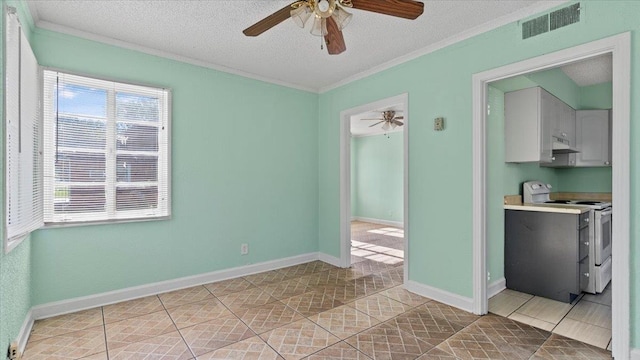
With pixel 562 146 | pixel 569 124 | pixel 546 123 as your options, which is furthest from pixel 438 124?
pixel 569 124

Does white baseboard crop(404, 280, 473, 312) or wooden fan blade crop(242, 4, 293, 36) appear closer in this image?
wooden fan blade crop(242, 4, 293, 36)

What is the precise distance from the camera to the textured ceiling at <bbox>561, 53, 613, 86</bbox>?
3.85 m

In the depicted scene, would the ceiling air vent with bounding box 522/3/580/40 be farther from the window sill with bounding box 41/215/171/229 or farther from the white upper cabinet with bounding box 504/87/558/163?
the window sill with bounding box 41/215/171/229

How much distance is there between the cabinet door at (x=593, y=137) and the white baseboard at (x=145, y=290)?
174 inches

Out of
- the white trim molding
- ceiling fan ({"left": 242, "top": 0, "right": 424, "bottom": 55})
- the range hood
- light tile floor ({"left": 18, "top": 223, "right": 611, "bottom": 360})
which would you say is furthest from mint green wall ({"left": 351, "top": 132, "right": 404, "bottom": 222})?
the white trim molding

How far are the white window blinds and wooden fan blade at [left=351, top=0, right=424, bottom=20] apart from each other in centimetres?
217

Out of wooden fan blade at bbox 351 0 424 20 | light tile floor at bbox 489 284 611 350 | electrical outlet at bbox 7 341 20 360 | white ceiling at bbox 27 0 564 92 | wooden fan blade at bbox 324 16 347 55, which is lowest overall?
light tile floor at bbox 489 284 611 350

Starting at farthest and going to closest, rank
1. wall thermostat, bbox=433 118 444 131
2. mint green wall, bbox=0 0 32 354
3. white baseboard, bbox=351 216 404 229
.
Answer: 1. white baseboard, bbox=351 216 404 229
2. wall thermostat, bbox=433 118 444 131
3. mint green wall, bbox=0 0 32 354

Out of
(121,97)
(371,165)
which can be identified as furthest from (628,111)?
(371,165)

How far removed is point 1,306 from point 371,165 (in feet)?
26.9

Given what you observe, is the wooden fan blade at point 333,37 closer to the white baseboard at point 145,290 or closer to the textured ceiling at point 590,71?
the white baseboard at point 145,290

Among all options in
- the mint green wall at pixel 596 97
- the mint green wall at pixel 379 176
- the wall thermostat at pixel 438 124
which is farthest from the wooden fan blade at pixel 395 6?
the mint green wall at pixel 379 176

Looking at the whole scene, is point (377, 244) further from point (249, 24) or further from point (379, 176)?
point (249, 24)

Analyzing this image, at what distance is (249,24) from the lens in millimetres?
2846
